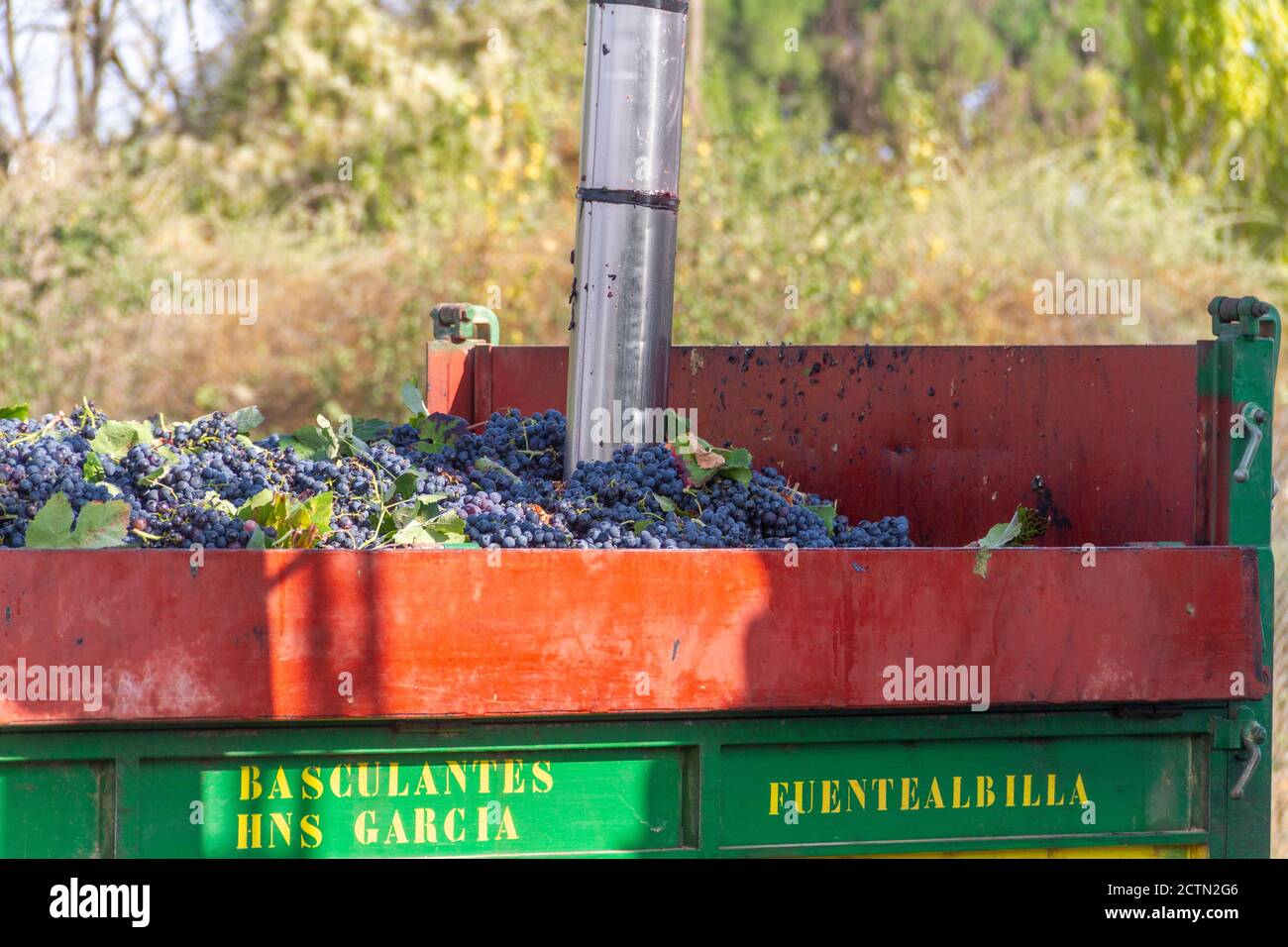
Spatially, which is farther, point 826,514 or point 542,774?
point 826,514

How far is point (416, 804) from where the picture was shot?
2.12 meters

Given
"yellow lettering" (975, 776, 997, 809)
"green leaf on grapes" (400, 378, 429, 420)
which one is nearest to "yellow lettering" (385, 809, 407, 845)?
"yellow lettering" (975, 776, 997, 809)

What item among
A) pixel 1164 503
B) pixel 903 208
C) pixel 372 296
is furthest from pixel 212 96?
pixel 1164 503

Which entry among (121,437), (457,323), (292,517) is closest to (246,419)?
(121,437)

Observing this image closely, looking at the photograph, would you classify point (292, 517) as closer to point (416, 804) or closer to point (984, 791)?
point (416, 804)

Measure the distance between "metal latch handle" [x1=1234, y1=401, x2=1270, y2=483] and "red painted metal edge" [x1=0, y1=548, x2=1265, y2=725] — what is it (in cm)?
17

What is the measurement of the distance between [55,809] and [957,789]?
51.6 inches

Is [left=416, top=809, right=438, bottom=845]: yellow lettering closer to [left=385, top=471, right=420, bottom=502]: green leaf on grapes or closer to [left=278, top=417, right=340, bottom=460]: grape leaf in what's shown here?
[left=385, top=471, right=420, bottom=502]: green leaf on grapes

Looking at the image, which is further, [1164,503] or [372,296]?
[372,296]

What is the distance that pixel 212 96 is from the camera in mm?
11953

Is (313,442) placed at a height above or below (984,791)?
above

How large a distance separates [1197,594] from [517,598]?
1.06m

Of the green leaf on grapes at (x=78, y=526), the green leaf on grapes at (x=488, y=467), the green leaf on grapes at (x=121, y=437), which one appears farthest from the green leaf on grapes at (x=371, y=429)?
the green leaf on grapes at (x=78, y=526)
